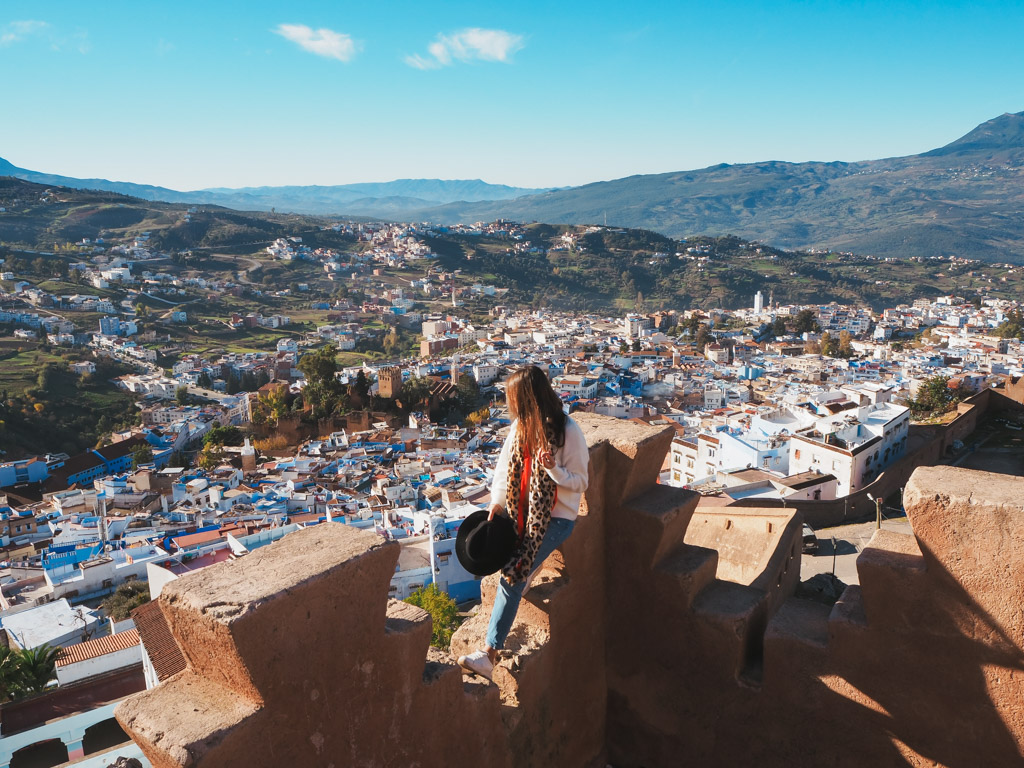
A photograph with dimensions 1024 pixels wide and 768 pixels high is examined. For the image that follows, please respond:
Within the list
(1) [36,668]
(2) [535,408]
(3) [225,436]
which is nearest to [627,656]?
(2) [535,408]

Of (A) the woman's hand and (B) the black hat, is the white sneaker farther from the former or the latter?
(A) the woman's hand

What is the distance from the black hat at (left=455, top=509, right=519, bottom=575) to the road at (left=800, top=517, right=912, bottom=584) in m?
5.97

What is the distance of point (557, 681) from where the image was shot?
3.04 m

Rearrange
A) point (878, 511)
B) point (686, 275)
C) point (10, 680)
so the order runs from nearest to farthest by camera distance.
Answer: point (878, 511)
point (10, 680)
point (686, 275)

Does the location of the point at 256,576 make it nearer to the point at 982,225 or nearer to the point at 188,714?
the point at 188,714

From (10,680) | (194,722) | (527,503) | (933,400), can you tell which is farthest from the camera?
(933,400)

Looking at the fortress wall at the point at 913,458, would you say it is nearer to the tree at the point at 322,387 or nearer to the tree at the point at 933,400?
the tree at the point at 933,400

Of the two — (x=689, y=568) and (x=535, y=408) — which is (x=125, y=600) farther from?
(x=535, y=408)

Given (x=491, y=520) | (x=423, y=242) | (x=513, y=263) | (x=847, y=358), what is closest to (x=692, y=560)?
(x=491, y=520)

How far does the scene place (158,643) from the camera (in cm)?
1149

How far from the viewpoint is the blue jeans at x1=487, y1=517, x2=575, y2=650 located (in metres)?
2.57

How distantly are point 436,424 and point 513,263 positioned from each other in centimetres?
8276

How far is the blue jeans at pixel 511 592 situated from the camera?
2.57m

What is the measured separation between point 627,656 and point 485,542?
4.46 feet
